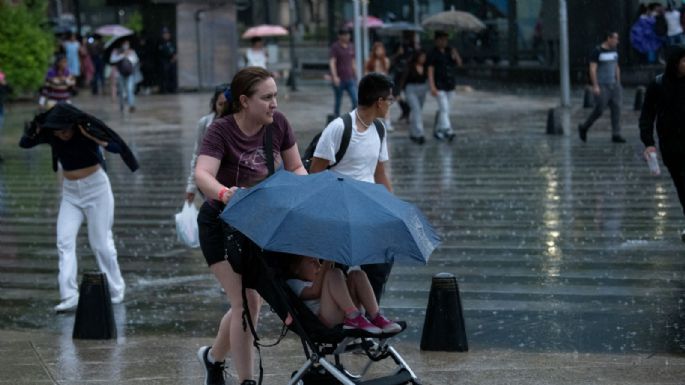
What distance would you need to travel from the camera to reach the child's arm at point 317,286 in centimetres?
652

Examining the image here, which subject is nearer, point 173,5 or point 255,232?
point 255,232

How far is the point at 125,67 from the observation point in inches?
Answer: 1297

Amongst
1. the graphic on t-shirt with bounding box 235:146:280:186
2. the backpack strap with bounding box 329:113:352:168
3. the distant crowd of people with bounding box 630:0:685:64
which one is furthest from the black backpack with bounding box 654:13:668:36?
the graphic on t-shirt with bounding box 235:146:280:186

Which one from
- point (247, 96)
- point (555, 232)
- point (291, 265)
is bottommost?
point (555, 232)

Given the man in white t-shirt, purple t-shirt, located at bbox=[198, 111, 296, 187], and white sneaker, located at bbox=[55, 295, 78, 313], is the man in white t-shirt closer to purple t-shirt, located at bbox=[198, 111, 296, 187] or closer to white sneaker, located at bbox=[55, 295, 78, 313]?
purple t-shirt, located at bbox=[198, 111, 296, 187]

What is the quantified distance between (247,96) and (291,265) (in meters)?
0.84

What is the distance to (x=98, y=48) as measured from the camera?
148ft

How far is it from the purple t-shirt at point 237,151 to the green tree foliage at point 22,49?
2618 centimetres

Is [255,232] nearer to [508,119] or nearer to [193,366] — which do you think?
[193,366]

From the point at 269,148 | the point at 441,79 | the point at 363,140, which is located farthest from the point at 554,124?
the point at 269,148

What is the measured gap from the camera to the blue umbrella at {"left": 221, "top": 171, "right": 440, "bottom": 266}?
6.15m

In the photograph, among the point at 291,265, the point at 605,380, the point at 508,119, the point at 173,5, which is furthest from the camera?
the point at 173,5

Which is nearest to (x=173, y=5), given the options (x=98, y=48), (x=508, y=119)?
(x=98, y=48)

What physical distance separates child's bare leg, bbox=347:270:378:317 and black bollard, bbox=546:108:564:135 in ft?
57.6
